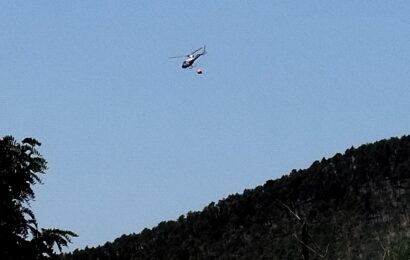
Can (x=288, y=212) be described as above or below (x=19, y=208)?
above

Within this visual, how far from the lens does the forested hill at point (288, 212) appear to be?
86125 millimetres

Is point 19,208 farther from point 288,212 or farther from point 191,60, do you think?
point 288,212

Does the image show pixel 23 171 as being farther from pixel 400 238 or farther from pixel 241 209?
pixel 241 209

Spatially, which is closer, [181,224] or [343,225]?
[343,225]

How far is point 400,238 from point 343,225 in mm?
73769

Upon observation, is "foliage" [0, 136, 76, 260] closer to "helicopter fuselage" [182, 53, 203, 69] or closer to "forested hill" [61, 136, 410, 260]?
"helicopter fuselage" [182, 53, 203, 69]

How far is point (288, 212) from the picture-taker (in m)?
92.4

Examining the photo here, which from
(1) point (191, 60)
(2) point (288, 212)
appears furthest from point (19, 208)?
(2) point (288, 212)

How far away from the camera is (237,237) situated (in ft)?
329

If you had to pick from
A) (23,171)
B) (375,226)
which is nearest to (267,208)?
(375,226)

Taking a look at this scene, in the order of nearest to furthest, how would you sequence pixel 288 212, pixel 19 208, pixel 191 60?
1. pixel 19 208
2. pixel 191 60
3. pixel 288 212

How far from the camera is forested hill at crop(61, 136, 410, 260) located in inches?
3391

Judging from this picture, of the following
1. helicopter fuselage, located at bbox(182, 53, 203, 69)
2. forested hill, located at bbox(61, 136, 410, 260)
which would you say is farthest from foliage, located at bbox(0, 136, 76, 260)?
forested hill, located at bbox(61, 136, 410, 260)

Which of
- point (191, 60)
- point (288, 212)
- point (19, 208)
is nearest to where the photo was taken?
point (19, 208)
